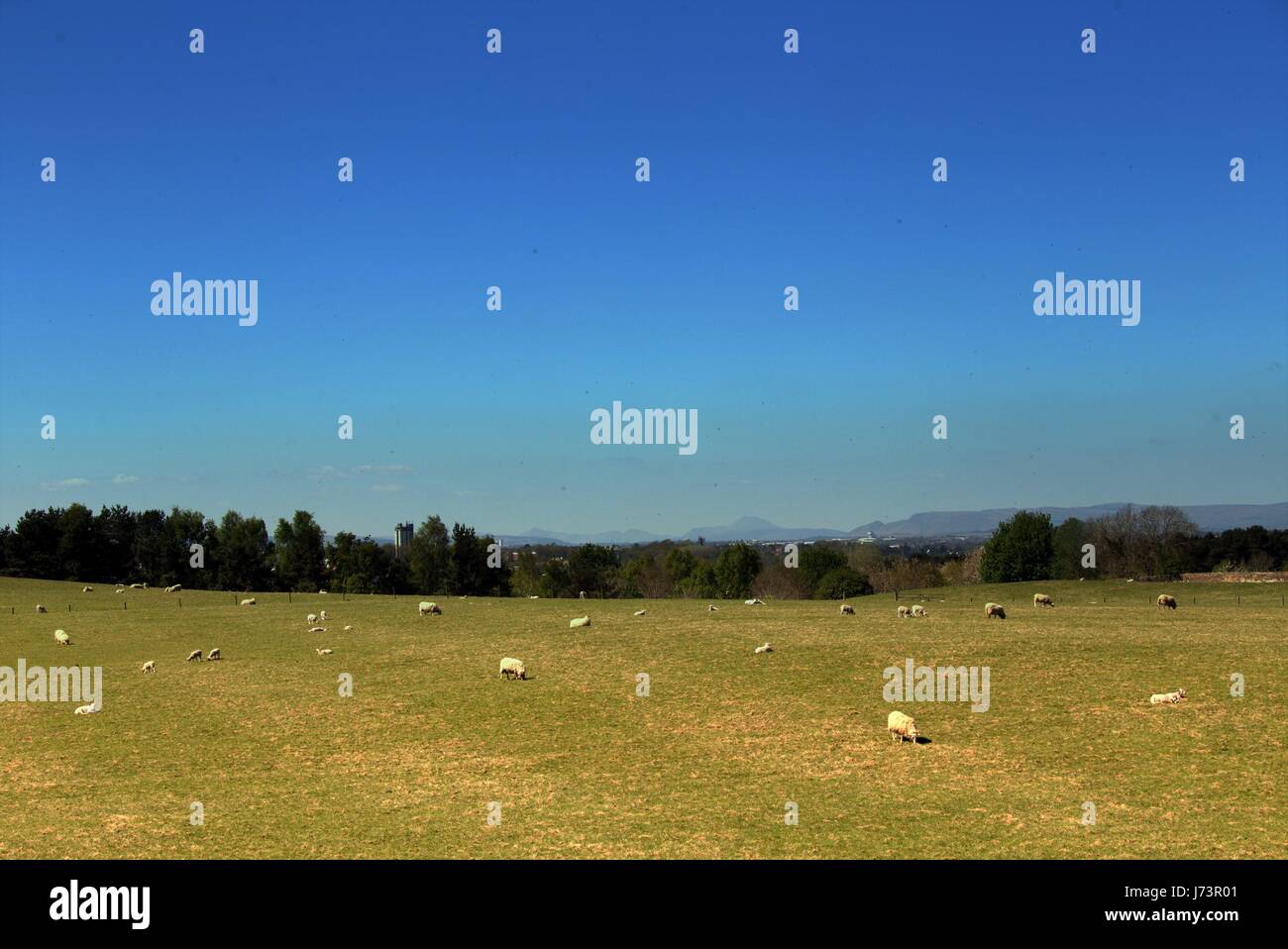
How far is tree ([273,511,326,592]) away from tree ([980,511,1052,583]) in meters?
96.4

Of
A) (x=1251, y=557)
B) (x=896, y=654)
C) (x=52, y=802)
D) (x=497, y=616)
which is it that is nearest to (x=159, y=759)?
(x=52, y=802)

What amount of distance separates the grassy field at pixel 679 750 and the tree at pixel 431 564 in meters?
105

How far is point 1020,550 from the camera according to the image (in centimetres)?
13338

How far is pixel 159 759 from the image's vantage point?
25.5 metres

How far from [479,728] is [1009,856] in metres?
15.8

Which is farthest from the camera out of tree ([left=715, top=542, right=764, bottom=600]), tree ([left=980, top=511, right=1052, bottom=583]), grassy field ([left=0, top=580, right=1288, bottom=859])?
tree ([left=715, top=542, right=764, bottom=600])

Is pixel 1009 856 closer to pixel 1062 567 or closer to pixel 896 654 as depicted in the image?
pixel 896 654

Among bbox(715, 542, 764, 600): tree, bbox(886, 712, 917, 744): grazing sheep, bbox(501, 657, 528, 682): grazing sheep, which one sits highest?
bbox(501, 657, 528, 682): grazing sheep

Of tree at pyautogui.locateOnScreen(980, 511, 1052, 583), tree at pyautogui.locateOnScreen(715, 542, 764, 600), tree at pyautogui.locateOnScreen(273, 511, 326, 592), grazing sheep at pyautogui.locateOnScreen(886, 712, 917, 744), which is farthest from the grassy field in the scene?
tree at pyautogui.locateOnScreen(715, 542, 764, 600)

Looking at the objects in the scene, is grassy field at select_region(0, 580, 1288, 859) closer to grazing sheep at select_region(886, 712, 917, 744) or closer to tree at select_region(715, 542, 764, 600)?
grazing sheep at select_region(886, 712, 917, 744)

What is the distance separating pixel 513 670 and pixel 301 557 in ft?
387

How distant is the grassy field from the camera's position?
Result: 1866 cm

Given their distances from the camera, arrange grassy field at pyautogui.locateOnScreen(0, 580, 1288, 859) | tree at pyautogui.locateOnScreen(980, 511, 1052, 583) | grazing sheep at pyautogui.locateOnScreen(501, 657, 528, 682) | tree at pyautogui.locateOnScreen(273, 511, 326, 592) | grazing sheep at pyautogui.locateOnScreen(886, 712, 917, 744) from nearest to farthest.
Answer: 1. grassy field at pyautogui.locateOnScreen(0, 580, 1288, 859)
2. grazing sheep at pyautogui.locateOnScreen(886, 712, 917, 744)
3. grazing sheep at pyautogui.locateOnScreen(501, 657, 528, 682)
4. tree at pyautogui.locateOnScreen(980, 511, 1052, 583)
5. tree at pyautogui.locateOnScreen(273, 511, 326, 592)

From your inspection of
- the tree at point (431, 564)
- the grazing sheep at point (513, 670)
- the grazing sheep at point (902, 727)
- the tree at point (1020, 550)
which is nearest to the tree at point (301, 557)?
the tree at point (431, 564)
